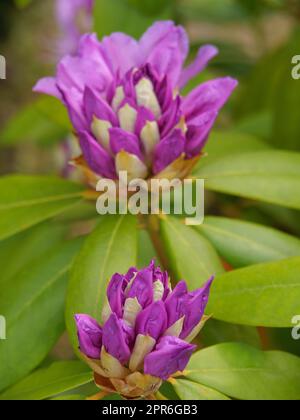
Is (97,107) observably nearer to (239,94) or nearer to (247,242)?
(247,242)

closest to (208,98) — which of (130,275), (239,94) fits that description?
(130,275)

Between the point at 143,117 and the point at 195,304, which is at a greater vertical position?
the point at 143,117

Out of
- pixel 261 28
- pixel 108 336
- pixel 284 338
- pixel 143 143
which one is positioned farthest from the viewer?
pixel 261 28

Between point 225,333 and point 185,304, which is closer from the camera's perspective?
point 185,304

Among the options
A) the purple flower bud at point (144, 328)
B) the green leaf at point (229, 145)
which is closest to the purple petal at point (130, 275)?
the purple flower bud at point (144, 328)

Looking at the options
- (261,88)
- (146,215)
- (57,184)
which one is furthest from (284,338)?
(261,88)
